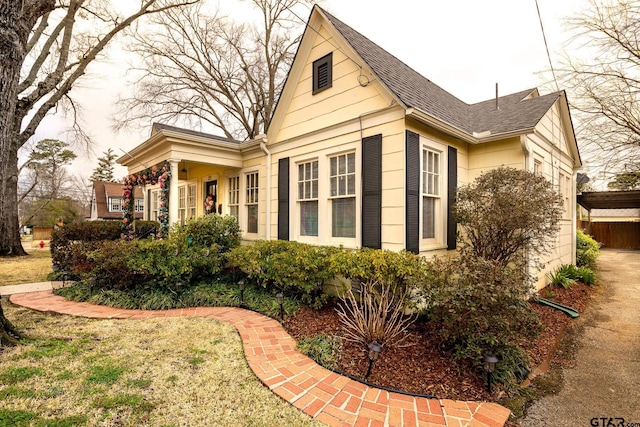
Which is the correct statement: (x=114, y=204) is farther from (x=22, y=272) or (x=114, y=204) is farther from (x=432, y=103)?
(x=432, y=103)

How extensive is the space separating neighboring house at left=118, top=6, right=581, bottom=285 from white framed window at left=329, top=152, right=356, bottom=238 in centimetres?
2

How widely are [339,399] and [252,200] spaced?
623 cm

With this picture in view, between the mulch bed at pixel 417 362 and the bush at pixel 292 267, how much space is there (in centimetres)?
51

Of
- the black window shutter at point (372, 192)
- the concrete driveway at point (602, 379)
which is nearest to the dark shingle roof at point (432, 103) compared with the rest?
the black window shutter at point (372, 192)

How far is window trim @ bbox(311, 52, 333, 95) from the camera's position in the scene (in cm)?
587

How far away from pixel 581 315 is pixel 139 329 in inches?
302

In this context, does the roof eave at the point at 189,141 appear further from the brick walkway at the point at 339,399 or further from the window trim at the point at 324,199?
the brick walkway at the point at 339,399

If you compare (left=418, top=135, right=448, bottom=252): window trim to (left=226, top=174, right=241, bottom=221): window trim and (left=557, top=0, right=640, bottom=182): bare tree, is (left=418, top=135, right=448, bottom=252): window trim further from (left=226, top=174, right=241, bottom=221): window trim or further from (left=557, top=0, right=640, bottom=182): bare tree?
(left=557, top=0, right=640, bottom=182): bare tree

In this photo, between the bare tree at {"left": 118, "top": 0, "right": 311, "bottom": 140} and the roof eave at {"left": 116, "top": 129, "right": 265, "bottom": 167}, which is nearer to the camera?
the roof eave at {"left": 116, "top": 129, "right": 265, "bottom": 167}

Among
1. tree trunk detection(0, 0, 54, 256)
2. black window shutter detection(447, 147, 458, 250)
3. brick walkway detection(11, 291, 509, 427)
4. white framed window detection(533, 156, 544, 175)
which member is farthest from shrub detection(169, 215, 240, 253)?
white framed window detection(533, 156, 544, 175)

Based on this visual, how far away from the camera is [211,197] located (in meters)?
9.27

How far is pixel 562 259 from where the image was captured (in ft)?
26.4

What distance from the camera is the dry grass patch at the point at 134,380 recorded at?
2260 millimetres

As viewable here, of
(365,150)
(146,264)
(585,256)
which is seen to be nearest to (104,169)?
(146,264)
